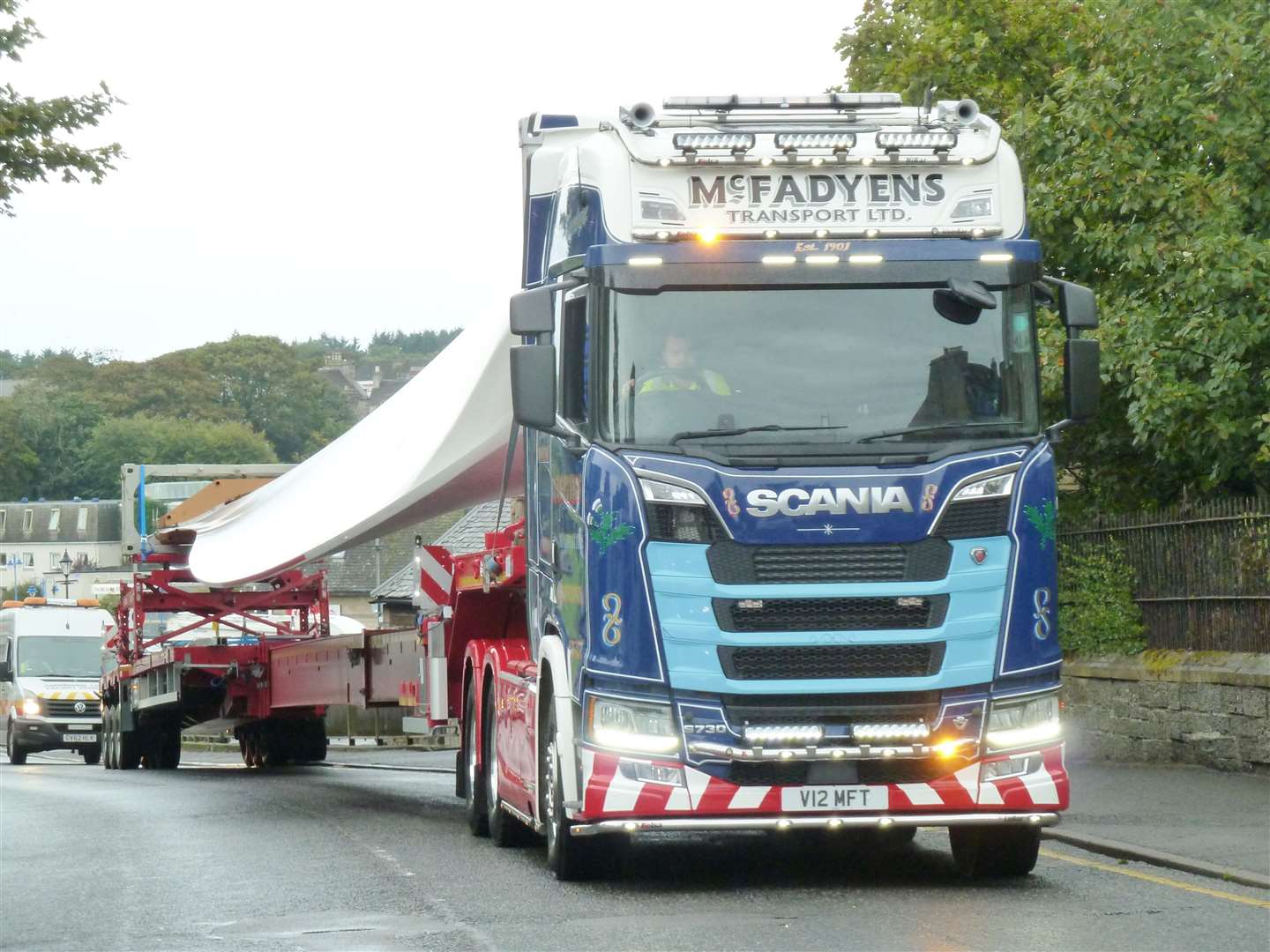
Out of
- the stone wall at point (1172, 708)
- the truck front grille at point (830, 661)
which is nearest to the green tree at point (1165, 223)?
the stone wall at point (1172, 708)

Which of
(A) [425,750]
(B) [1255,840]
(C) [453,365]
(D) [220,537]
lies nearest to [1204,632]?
(B) [1255,840]

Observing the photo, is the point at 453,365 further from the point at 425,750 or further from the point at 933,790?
the point at 425,750

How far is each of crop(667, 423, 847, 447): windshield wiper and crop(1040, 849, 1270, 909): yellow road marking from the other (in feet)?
9.21

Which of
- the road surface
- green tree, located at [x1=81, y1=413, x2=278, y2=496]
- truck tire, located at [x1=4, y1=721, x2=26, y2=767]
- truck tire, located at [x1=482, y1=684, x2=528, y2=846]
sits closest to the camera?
the road surface

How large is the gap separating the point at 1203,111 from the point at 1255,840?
296 inches

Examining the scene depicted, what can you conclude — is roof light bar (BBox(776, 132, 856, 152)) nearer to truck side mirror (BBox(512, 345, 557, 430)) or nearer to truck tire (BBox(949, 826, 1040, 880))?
truck side mirror (BBox(512, 345, 557, 430))

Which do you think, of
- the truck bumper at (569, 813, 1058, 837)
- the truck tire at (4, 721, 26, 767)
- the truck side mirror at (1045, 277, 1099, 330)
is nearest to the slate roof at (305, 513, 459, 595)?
the truck tire at (4, 721, 26, 767)

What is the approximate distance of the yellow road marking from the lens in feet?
32.1

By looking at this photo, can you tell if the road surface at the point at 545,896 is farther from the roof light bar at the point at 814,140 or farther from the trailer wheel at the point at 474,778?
Answer: the roof light bar at the point at 814,140

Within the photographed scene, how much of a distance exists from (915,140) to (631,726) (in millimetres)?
3238

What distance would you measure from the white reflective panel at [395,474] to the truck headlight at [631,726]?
2.92m

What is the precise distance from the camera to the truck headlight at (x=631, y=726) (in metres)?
9.91

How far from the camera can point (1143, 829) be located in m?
12.6

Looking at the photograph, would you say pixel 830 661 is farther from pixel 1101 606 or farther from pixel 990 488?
pixel 1101 606
